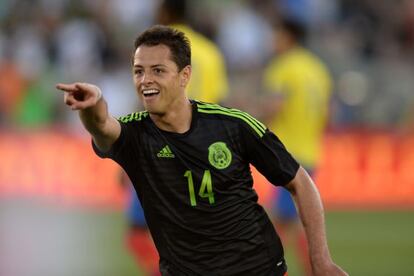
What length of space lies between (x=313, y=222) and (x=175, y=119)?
90cm

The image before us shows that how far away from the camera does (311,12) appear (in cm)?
1822

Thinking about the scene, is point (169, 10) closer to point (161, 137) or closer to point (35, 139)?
point (161, 137)

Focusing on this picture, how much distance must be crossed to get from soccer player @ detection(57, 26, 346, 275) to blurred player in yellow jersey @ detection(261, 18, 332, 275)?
14.3 feet

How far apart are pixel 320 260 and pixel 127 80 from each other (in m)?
11.7

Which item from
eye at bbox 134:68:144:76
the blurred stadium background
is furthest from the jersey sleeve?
the blurred stadium background

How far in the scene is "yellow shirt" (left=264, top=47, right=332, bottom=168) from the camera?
10328 millimetres

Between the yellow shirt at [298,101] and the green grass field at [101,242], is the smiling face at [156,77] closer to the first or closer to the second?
the yellow shirt at [298,101]

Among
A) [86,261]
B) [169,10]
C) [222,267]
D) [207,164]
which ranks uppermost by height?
[169,10]

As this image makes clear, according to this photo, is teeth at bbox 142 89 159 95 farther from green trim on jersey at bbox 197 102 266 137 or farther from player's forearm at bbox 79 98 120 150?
green trim on jersey at bbox 197 102 266 137

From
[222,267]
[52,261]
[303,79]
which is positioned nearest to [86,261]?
[52,261]

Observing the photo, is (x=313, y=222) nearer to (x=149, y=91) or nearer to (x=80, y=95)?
(x=149, y=91)

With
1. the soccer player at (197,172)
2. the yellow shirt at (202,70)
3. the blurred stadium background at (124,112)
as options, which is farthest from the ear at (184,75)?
the blurred stadium background at (124,112)

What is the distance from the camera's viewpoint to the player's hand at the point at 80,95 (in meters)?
5.13

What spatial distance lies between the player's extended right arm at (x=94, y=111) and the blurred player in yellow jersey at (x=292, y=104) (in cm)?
474
